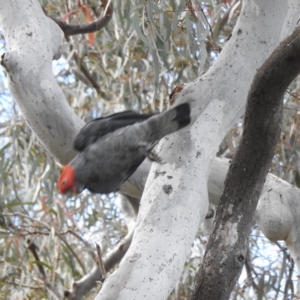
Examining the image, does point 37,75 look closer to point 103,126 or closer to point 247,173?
point 103,126

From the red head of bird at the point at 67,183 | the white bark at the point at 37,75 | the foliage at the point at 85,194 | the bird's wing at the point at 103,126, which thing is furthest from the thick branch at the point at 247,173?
the foliage at the point at 85,194

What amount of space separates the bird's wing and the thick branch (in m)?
0.27

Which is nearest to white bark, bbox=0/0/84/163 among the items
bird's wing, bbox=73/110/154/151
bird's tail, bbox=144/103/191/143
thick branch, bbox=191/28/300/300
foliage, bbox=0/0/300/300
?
bird's wing, bbox=73/110/154/151

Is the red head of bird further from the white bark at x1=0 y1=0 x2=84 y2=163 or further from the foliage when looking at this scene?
the foliage

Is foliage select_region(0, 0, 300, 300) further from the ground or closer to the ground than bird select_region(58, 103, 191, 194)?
further from the ground

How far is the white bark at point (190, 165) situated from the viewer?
134cm

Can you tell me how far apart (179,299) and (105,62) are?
1.38 meters

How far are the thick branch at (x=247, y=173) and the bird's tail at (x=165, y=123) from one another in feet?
0.53

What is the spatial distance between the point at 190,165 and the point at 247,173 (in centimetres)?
17

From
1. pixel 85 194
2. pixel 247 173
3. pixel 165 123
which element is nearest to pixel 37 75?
pixel 165 123

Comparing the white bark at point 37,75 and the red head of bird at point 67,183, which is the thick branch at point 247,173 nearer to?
the red head of bird at point 67,183

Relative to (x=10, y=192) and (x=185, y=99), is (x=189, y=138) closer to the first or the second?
(x=185, y=99)

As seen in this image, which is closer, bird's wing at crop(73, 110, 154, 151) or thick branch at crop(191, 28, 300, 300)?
thick branch at crop(191, 28, 300, 300)

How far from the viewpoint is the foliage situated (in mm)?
3117
